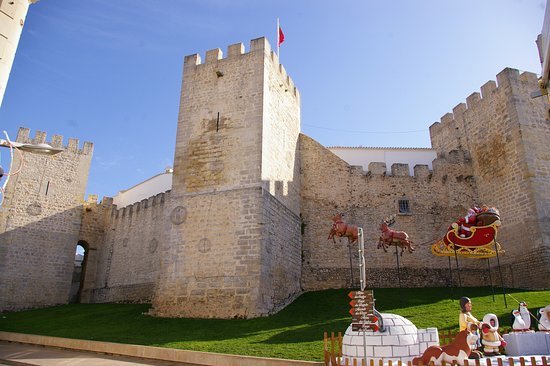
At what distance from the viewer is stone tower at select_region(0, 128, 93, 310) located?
20.0 m

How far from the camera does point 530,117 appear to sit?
15.9m

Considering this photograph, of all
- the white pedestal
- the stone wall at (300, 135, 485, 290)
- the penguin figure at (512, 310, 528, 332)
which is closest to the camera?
→ the white pedestal

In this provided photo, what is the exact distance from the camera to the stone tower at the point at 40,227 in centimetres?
1995

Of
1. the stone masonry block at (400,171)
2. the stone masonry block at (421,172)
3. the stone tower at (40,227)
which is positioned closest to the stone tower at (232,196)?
the stone masonry block at (400,171)

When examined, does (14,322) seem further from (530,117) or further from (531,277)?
(530,117)

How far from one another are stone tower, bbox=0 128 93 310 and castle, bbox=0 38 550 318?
0.07 metres

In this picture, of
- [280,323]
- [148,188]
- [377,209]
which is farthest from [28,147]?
[148,188]

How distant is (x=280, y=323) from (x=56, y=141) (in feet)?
58.4

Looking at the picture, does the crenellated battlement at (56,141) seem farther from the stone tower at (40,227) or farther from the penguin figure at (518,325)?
the penguin figure at (518,325)

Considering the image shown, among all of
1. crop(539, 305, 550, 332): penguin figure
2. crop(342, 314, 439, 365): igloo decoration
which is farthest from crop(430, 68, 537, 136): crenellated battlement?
crop(342, 314, 439, 365): igloo decoration

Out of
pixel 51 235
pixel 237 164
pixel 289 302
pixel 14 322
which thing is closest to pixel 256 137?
pixel 237 164

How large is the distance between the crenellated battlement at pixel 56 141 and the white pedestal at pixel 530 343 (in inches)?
881

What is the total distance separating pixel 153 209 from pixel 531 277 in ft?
51.6

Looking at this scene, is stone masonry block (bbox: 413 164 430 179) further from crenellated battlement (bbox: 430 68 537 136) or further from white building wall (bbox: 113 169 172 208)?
white building wall (bbox: 113 169 172 208)
